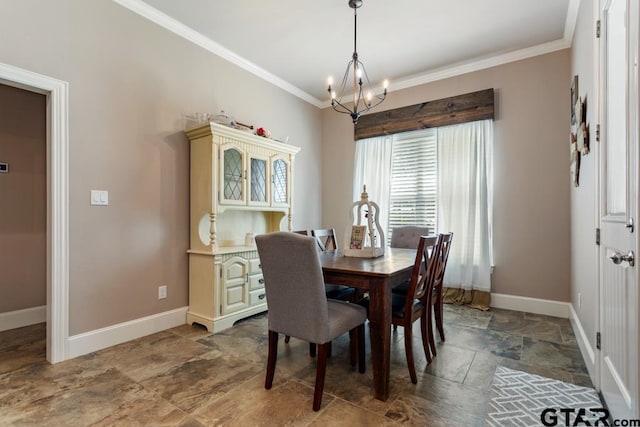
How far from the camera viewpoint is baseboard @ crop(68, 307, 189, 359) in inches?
93.2

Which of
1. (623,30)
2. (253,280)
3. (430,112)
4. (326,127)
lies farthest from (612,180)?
(326,127)

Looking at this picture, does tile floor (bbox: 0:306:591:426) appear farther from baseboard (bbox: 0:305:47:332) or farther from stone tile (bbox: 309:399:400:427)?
baseboard (bbox: 0:305:47:332)

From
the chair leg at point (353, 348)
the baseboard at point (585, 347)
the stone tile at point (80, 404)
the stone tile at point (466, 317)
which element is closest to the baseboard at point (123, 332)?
the stone tile at point (80, 404)

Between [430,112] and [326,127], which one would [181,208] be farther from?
[430,112]

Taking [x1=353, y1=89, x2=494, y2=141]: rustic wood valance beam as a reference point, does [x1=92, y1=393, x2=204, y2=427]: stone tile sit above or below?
below

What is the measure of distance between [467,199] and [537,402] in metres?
2.39

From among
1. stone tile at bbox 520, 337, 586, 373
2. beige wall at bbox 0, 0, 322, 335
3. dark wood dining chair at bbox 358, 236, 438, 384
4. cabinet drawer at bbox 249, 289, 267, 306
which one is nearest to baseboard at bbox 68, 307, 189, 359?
beige wall at bbox 0, 0, 322, 335

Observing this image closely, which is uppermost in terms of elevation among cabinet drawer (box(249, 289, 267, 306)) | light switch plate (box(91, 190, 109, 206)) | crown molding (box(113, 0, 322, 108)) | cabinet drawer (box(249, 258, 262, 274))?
→ crown molding (box(113, 0, 322, 108))

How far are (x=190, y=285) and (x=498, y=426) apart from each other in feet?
8.87

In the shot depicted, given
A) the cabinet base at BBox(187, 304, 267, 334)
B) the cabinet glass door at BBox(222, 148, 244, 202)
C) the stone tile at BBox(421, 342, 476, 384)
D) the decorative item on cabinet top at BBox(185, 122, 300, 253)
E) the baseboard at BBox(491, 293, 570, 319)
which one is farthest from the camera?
the baseboard at BBox(491, 293, 570, 319)

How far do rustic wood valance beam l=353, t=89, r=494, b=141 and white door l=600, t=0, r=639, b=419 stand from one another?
186 centimetres

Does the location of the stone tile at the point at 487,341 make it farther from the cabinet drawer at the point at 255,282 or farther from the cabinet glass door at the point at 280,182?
the cabinet glass door at the point at 280,182

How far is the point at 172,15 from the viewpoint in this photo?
289 cm

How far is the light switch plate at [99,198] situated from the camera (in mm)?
2461
